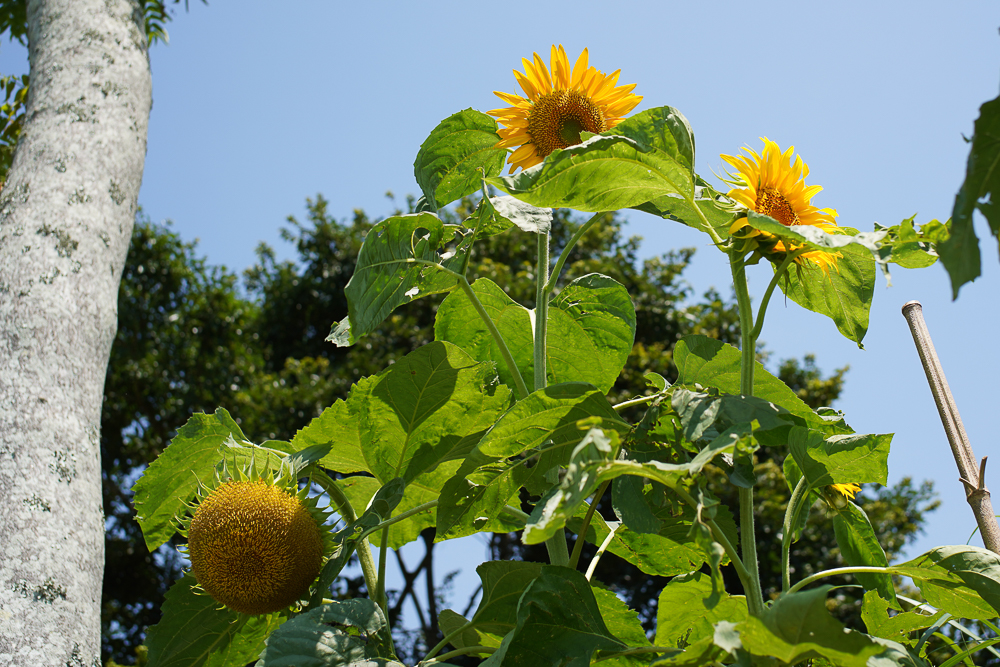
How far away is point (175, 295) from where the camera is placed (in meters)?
7.75

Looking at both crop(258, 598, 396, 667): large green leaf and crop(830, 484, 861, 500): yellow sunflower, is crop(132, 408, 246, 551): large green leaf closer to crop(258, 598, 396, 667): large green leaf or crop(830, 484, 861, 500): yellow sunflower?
crop(258, 598, 396, 667): large green leaf

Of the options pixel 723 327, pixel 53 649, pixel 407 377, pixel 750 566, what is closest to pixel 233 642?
pixel 53 649

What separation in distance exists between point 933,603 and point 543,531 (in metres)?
0.56

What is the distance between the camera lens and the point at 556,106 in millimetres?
1103

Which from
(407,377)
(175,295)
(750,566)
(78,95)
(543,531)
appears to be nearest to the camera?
(543,531)

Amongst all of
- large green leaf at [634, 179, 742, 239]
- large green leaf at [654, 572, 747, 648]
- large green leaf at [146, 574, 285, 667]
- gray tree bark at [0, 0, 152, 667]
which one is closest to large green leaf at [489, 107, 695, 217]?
large green leaf at [634, 179, 742, 239]

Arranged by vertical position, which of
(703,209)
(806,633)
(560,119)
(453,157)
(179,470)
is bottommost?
(806,633)

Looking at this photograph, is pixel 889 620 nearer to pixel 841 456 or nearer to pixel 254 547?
pixel 841 456

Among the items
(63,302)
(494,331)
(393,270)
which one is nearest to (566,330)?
(494,331)

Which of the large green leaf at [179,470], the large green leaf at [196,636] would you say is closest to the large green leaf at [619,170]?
the large green leaf at [179,470]

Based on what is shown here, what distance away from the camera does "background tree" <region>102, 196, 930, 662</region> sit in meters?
6.45

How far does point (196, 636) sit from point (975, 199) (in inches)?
39.4

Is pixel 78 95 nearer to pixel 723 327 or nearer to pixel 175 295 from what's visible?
pixel 723 327

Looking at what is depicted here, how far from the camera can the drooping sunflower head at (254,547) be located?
83 centimetres
